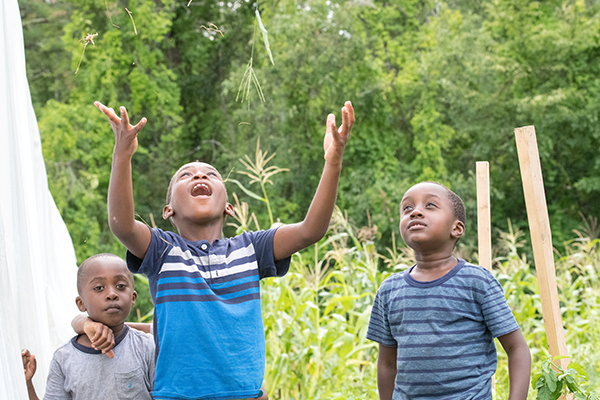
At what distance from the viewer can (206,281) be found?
1.69 meters

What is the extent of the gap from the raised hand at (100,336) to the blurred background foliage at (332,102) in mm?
8624

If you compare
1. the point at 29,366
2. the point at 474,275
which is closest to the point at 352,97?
the point at 474,275

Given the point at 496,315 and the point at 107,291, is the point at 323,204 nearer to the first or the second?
the point at 496,315

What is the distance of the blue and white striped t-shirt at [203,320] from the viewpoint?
63.7 inches

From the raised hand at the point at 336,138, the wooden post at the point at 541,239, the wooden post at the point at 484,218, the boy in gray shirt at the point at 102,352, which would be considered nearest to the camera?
the raised hand at the point at 336,138

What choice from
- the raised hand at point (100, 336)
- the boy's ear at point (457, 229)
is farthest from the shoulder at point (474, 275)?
the raised hand at point (100, 336)

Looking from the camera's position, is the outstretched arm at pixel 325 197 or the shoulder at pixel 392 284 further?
the shoulder at pixel 392 284

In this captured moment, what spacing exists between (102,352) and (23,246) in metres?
0.50

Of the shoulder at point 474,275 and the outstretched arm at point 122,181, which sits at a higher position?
the outstretched arm at point 122,181

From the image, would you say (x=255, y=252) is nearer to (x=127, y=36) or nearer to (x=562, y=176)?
(x=127, y=36)

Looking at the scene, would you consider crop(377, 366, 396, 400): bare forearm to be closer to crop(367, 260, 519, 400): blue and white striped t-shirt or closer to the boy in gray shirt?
crop(367, 260, 519, 400): blue and white striped t-shirt

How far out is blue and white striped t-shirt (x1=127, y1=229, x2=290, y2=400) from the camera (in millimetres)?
1618

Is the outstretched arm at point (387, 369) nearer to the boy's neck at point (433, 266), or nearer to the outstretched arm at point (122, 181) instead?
the boy's neck at point (433, 266)

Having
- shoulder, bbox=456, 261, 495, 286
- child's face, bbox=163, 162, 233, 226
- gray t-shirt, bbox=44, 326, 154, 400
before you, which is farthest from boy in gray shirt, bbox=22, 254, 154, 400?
shoulder, bbox=456, 261, 495, 286
